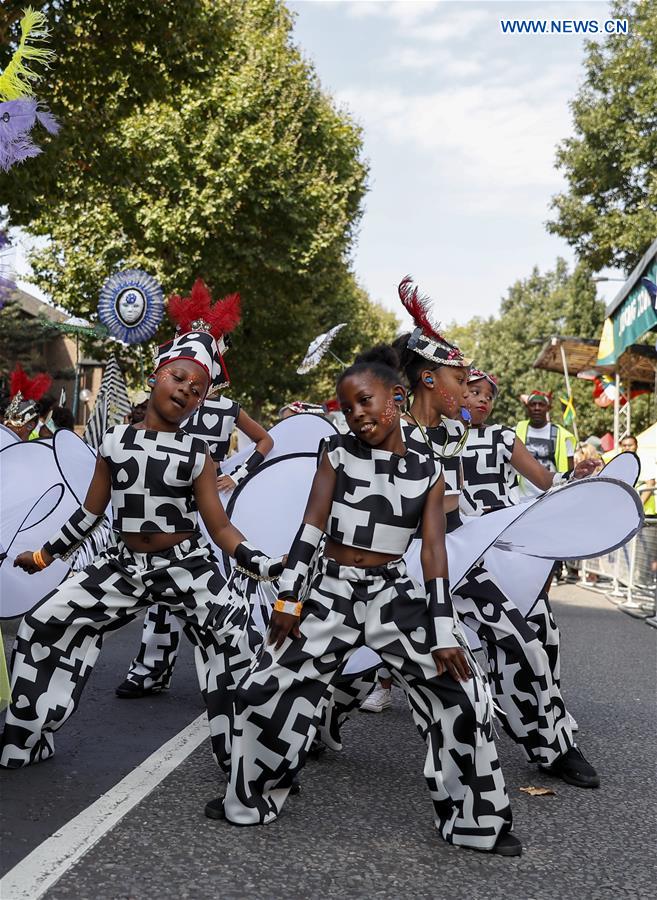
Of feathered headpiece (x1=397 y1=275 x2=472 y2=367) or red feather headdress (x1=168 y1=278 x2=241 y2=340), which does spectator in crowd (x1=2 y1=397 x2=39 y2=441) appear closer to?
red feather headdress (x1=168 y1=278 x2=241 y2=340)

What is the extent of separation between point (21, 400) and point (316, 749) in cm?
493

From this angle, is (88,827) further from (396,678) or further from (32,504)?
(32,504)

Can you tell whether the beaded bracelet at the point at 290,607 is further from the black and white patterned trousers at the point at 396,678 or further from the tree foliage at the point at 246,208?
the tree foliage at the point at 246,208

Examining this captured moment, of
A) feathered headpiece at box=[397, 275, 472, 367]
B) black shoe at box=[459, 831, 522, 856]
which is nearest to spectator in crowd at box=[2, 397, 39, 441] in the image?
feathered headpiece at box=[397, 275, 472, 367]

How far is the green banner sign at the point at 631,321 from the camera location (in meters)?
14.3

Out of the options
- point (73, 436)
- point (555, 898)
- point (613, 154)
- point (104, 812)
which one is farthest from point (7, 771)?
point (613, 154)

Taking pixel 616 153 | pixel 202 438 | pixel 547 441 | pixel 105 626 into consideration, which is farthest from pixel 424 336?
pixel 616 153

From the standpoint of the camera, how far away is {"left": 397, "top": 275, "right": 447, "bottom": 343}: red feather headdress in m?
4.69

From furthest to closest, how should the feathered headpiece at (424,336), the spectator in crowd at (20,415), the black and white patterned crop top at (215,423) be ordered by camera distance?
the spectator in crowd at (20,415), the black and white patterned crop top at (215,423), the feathered headpiece at (424,336)

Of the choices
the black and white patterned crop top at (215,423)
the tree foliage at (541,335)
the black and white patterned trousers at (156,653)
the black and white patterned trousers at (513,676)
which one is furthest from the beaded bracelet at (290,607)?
the tree foliage at (541,335)

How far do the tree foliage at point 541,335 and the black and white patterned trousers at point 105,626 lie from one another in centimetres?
4063

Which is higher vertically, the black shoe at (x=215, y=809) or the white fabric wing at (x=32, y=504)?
the white fabric wing at (x=32, y=504)

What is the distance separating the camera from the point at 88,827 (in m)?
3.71

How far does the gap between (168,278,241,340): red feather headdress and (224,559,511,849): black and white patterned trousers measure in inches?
82.7
